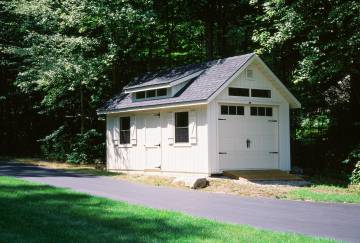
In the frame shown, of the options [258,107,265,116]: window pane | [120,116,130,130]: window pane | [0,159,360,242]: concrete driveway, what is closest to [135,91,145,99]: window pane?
[120,116,130,130]: window pane

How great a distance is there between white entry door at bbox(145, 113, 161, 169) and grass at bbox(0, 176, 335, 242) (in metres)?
8.75

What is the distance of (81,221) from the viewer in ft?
30.7

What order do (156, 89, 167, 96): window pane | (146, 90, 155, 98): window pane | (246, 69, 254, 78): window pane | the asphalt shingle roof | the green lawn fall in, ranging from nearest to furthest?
the green lawn < the asphalt shingle roof < (246, 69, 254, 78): window pane < (156, 89, 167, 96): window pane < (146, 90, 155, 98): window pane

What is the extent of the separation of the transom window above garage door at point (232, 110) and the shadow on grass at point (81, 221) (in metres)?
8.06

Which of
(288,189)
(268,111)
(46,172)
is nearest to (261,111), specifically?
(268,111)

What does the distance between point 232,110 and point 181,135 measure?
2237mm

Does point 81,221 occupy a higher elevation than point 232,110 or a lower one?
lower

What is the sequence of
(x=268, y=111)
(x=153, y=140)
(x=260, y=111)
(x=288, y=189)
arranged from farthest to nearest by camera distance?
(x=153, y=140), (x=268, y=111), (x=260, y=111), (x=288, y=189)

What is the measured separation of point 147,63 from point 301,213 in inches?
828

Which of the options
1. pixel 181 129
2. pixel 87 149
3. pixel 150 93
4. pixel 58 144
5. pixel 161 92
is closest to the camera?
pixel 181 129

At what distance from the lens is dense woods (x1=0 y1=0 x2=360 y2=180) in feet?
64.0

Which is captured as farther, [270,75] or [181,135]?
[270,75]

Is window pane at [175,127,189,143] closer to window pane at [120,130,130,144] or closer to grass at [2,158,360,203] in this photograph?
grass at [2,158,360,203]

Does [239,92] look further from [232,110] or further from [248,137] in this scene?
[248,137]
